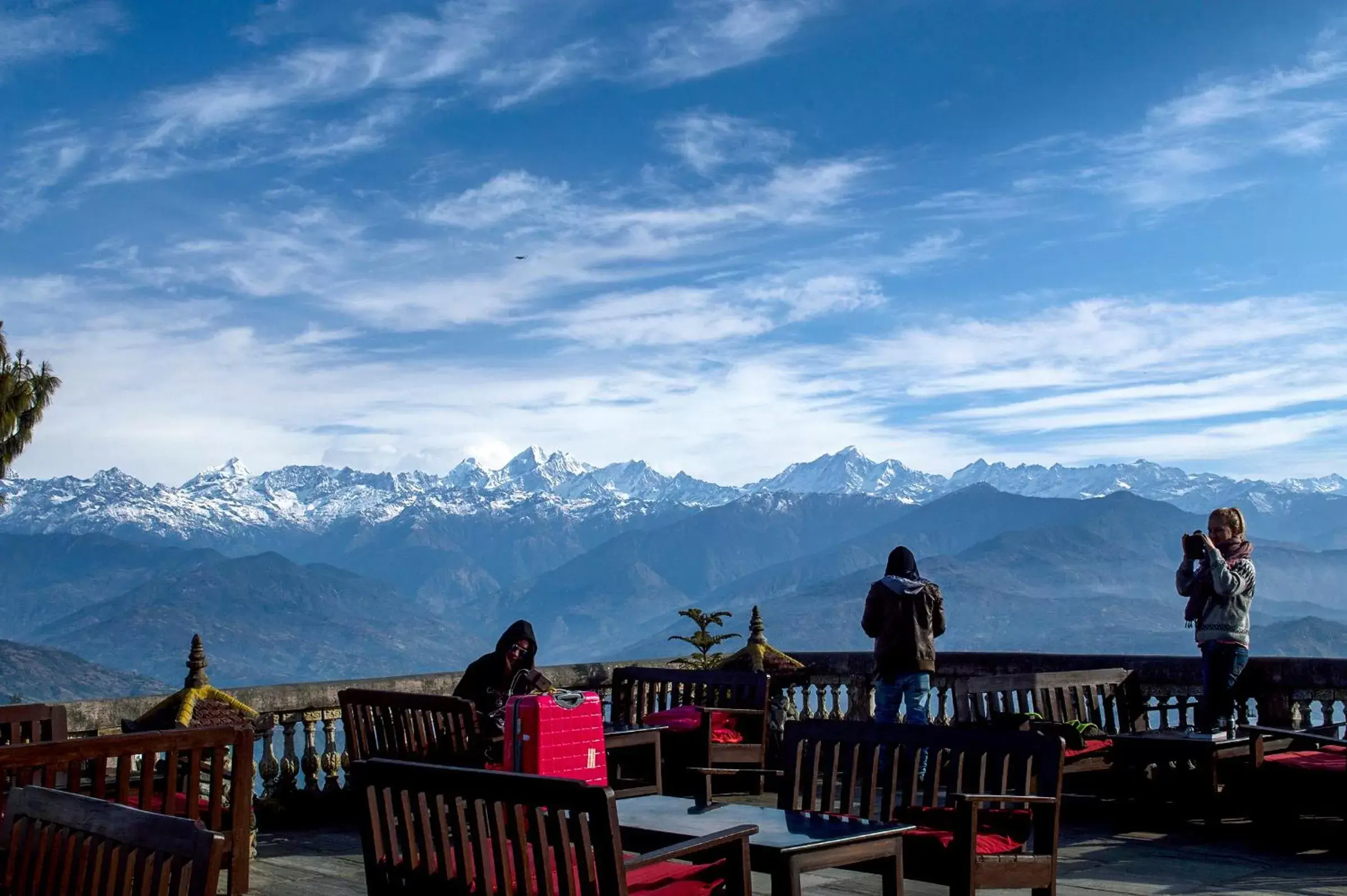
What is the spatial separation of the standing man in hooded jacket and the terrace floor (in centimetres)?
123

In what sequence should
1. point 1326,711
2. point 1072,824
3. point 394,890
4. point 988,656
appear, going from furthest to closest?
point 988,656, point 1326,711, point 1072,824, point 394,890

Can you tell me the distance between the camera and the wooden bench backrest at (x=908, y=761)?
4625 mm

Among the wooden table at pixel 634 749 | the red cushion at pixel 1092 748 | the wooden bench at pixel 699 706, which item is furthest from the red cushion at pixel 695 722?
the red cushion at pixel 1092 748

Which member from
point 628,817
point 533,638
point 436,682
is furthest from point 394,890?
point 436,682

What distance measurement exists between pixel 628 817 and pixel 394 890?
773mm

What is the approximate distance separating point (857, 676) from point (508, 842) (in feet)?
25.2

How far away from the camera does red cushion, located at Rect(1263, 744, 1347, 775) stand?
6996 mm

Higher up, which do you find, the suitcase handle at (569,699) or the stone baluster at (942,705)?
the suitcase handle at (569,699)

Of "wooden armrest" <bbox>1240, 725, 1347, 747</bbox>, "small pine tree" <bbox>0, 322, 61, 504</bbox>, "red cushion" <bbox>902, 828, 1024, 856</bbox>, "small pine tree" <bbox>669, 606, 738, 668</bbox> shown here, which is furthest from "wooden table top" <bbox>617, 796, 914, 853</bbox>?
"small pine tree" <bbox>0, 322, 61, 504</bbox>

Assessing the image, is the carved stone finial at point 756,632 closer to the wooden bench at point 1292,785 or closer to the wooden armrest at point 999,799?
the wooden bench at point 1292,785

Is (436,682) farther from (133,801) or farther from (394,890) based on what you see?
(394,890)

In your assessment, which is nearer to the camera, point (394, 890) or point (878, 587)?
point (394, 890)

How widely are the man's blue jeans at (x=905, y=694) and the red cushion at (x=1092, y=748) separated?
38.9 inches

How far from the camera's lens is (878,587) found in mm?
8406
